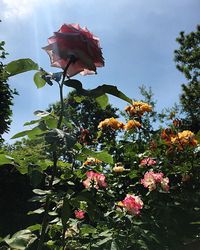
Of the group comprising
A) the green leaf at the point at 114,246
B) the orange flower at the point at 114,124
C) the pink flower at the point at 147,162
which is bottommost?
the green leaf at the point at 114,246

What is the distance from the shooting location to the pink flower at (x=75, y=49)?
1120 mm

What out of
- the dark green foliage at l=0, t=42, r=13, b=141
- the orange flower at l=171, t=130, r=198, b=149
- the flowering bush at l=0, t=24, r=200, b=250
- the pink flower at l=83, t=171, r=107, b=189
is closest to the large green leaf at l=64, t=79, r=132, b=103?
Answer: the flowering bush at l=0, t=24, r=200, b=250

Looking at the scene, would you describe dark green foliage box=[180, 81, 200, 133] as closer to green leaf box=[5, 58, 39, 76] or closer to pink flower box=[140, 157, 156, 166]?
pink flower box=[140, 157, 156, 166]

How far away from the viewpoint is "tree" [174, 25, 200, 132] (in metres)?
21.3

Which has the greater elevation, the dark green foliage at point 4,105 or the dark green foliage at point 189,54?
the dark green foliage at point 189,54

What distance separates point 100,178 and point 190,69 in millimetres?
20506

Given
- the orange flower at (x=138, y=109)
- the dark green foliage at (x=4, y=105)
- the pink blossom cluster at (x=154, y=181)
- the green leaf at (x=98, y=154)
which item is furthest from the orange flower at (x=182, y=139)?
the dark green foliage at (x=4, y=105)

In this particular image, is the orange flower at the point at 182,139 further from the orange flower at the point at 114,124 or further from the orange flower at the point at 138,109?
the orange flower at the point at 114,124

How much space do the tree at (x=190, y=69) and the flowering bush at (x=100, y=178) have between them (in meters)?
A: 17.5

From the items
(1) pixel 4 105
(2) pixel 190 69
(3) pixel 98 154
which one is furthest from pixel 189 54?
(3) pixel 98 154

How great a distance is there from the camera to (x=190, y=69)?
2230 centimetres

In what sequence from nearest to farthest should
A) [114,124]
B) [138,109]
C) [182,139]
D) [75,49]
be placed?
[75,49] → [182,139] → [138,109] → [114,124]

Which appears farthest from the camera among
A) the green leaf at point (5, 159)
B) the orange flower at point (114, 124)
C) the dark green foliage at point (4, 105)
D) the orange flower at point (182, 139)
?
the dark green foliage at point (4, 105)

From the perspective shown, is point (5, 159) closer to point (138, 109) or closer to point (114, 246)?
point (114, 246)
